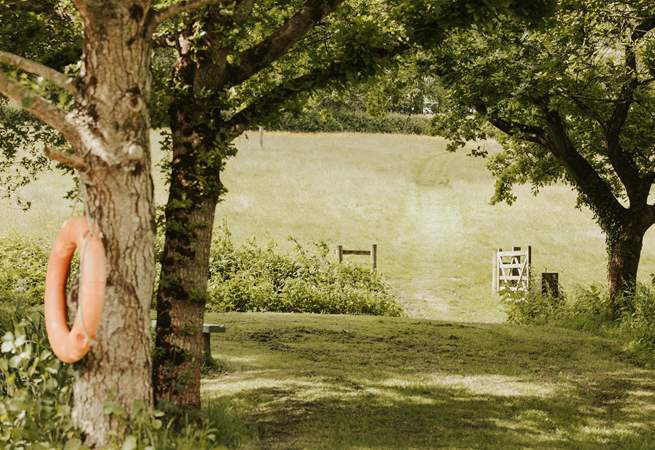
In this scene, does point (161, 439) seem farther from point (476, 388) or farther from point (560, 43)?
point (560, 43)

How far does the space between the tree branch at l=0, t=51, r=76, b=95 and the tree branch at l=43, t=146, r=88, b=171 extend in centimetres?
57

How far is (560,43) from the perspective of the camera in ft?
50.2

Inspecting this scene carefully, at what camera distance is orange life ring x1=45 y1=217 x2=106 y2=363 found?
19.5 feet

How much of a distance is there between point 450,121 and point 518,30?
3.19 m

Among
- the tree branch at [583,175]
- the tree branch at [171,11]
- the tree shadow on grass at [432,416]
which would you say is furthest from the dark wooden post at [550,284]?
the tree branch at [171,11]

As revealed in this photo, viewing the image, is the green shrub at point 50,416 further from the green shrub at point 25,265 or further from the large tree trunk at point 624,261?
the large tree trunk at point 624,261

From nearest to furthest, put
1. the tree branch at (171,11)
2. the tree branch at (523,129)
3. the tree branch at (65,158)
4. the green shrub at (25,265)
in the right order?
1. the tree branch at (65,158)
2. the tree branch at (171,11)
3. the tree branch at (523,129)
4. the green shrub at (25,265)

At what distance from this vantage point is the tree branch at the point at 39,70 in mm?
6156

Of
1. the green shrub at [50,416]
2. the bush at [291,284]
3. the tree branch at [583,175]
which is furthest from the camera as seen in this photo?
the bush at [291,284]

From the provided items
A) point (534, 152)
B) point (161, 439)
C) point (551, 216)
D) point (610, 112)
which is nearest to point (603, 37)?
point (610, 112)

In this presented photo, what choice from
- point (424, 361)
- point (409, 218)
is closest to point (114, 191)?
point (424, 361)

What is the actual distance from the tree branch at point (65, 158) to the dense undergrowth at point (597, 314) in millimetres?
11576

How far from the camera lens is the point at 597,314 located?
18.8 metres

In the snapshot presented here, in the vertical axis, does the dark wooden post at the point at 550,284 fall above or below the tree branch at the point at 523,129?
below
